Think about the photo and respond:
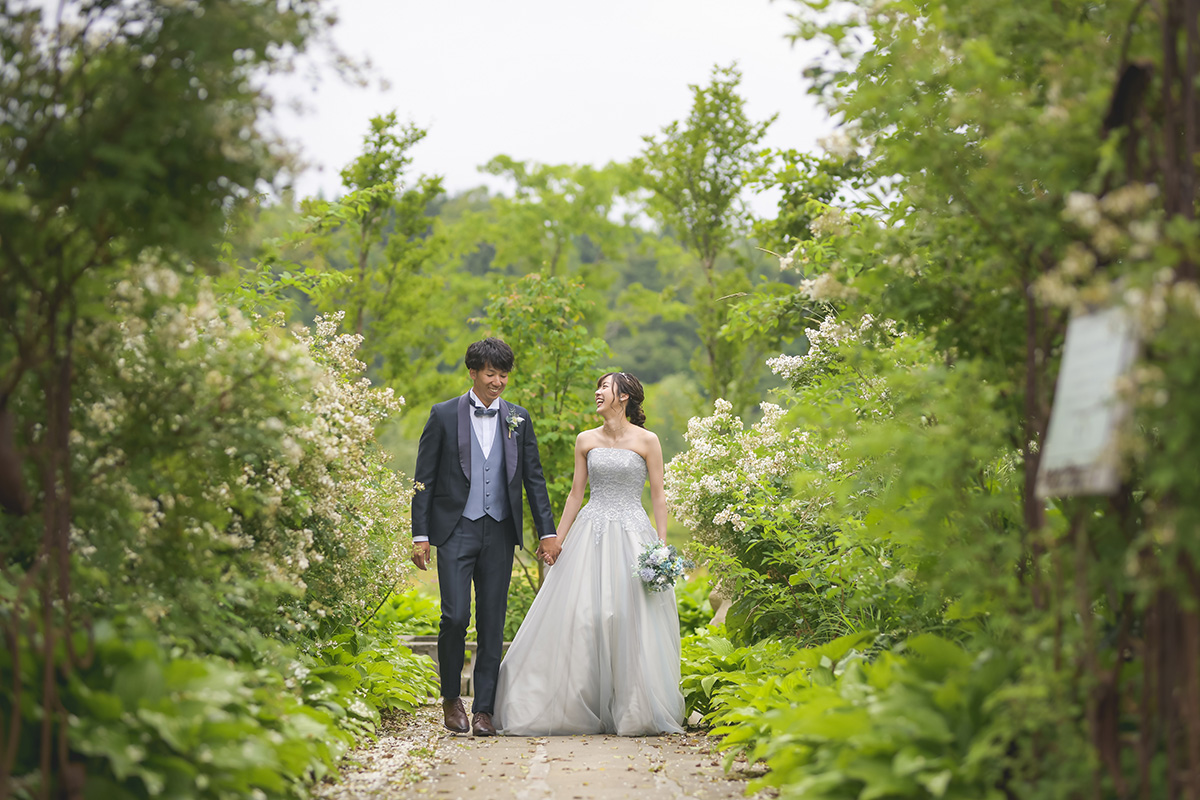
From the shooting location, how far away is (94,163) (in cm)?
→ 320

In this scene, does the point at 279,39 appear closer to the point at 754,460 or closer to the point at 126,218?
the point at 126,218

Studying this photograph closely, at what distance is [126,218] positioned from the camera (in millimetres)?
3279

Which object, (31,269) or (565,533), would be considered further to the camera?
(565,533)

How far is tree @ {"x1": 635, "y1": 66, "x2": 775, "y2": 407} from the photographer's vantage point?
1361cm

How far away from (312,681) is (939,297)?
3.48 m

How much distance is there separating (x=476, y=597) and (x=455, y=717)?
74 centimetres

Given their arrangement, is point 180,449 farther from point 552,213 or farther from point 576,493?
point 552,213

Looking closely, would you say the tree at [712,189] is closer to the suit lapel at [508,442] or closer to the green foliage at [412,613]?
the green foliage at [412,613]

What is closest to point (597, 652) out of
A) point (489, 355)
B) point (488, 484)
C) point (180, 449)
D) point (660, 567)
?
point (660, 567)

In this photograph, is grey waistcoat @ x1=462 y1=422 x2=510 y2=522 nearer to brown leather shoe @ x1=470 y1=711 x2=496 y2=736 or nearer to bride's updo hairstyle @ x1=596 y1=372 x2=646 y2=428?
bride's updo hairstyle @ x1=596 y1=372 x2=646 y2=428

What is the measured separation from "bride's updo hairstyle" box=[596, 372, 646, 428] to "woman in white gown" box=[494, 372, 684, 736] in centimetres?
7

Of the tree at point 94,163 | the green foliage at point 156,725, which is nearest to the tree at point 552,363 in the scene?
the green foliage at point 156,725

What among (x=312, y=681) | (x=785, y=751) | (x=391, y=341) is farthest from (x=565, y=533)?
(x=391, y=341)

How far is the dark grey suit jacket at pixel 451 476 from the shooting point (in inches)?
251
